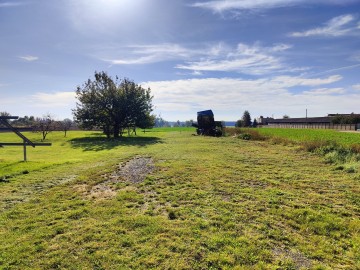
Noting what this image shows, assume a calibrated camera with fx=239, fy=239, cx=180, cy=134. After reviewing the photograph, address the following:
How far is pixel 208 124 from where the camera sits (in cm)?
3862

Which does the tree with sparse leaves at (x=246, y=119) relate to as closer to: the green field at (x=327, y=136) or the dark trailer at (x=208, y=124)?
the green field at (x=327, y=136)

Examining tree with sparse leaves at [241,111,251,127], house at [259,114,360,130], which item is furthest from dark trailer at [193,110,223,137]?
tree with sparse leaves at [241,111,251,127]

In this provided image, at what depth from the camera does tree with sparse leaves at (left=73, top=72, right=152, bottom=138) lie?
121 ft

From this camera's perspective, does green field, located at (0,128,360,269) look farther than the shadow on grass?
No

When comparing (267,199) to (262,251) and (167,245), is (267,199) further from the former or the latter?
(167,245)

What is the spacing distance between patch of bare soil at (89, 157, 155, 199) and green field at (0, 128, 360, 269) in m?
0.07

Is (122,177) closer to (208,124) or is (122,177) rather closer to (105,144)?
(105,144)

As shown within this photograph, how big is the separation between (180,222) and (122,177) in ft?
16.8

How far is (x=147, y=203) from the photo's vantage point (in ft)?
22.6

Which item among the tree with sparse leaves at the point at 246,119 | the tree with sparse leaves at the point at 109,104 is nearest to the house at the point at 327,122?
the tree with sparse leaves at the point at 246,119

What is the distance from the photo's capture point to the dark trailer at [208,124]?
37656 mm

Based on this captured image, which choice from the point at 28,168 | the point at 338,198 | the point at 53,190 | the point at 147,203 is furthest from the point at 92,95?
the point at 338,198

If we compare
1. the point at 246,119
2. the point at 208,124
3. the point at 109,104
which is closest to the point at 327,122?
the point at 246,119

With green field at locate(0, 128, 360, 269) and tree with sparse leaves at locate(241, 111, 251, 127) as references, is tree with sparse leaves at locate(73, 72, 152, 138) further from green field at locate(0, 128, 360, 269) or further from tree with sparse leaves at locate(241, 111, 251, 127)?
tree with sparse leaves at locate(241, 111, 251, 127)
